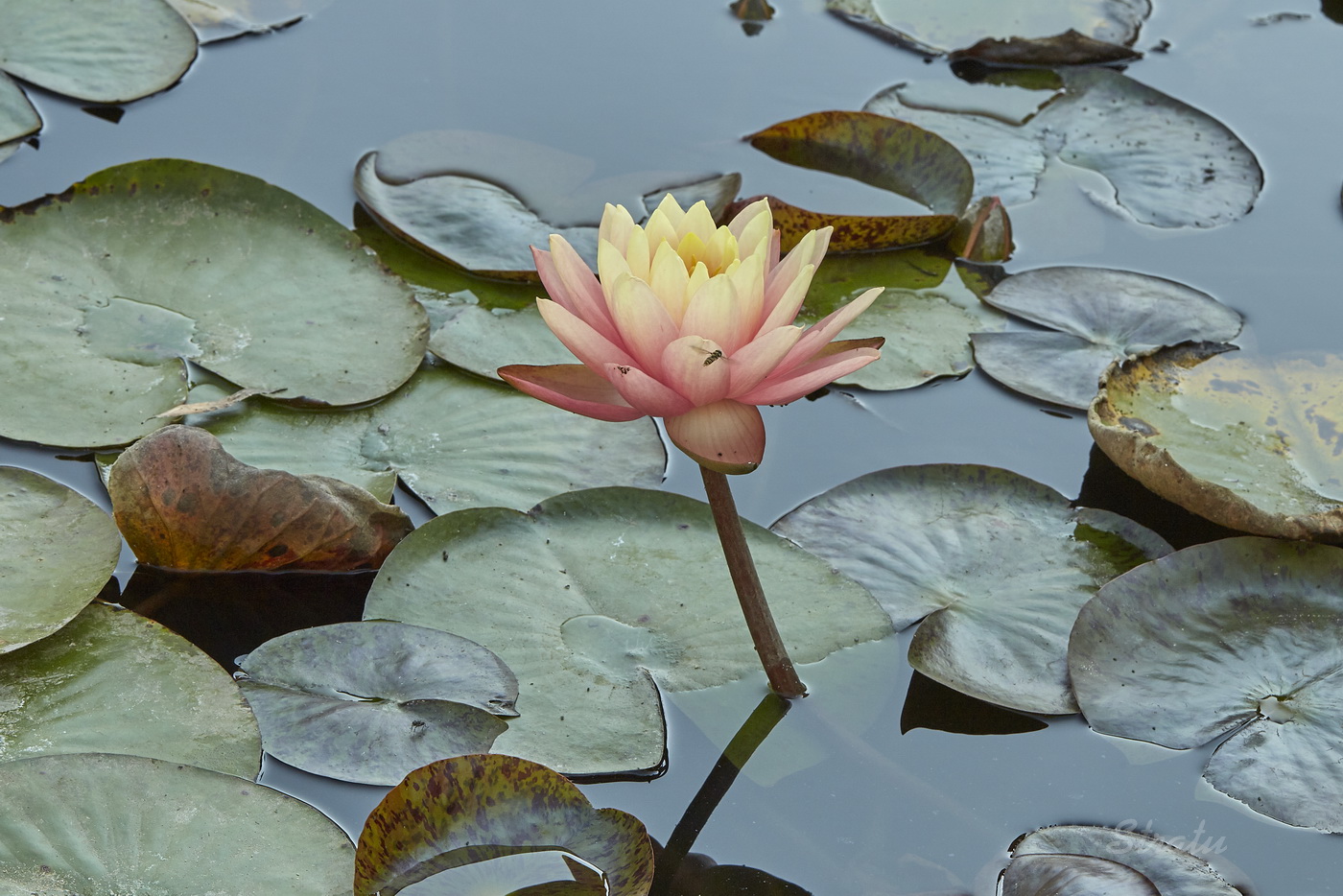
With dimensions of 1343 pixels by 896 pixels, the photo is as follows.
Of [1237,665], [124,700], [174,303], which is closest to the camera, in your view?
[124,700]

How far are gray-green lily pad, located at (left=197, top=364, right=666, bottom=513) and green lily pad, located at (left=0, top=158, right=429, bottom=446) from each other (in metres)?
0.06

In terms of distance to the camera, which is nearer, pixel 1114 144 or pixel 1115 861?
pixel 1115 861

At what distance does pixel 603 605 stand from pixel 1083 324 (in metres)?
1.25

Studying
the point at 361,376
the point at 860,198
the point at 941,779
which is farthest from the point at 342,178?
the point at 941,779

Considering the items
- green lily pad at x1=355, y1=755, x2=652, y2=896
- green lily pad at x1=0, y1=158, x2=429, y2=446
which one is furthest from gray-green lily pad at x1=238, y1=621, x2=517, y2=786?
green lily pad at x1=0, y1=158, x2=429, y2=446

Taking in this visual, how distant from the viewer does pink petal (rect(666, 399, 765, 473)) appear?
117cm

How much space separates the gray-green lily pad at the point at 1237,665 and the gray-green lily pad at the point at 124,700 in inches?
46.5

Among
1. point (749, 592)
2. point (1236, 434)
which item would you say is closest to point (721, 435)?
point (749, 592)

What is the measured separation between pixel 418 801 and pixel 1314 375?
1759 millimetres

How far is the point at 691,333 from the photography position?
1.16 m

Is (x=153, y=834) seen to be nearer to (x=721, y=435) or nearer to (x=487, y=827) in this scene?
(x=487, y=827)

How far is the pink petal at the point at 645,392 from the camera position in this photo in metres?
1.15

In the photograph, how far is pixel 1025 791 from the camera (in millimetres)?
1466

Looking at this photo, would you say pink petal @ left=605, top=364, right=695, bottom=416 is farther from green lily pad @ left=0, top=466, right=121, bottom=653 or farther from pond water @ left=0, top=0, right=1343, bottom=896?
green lily pad @ left=0, top=466, right=121, bottom=653
